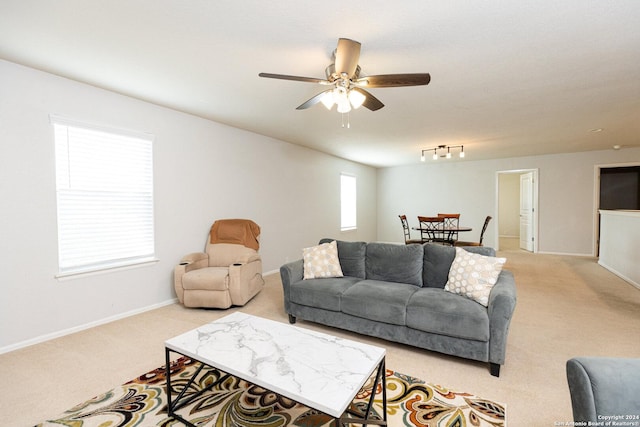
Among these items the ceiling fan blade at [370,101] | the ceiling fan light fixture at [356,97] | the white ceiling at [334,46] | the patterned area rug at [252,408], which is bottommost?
the patterned area rug at [252,408]

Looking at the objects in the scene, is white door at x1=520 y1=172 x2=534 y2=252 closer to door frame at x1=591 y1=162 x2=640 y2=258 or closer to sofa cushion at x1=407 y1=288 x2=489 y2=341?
door frame at x1=591 y1=162 x2=640 y2=258

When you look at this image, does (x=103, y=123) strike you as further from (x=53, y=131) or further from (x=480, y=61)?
(x=480, y=61)

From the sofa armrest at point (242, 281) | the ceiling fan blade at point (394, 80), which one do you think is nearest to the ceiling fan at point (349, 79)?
the ceiling fan blade at point (394, 80)

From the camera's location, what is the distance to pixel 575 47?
2.33 metres

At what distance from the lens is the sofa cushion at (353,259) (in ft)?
10.9

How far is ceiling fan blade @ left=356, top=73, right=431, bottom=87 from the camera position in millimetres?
2002

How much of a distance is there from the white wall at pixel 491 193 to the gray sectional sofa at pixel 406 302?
464 cm

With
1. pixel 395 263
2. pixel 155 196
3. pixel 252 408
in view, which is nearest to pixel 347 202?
pixel 395 263

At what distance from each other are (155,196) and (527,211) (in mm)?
8420

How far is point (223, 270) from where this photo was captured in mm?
3678

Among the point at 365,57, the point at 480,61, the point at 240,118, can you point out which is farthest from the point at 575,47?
the point at 240,118

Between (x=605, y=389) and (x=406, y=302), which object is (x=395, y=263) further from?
(x=605, y=389)

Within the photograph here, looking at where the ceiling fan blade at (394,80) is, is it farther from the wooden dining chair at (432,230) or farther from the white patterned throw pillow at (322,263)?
the wooden dining chair at (432,230)

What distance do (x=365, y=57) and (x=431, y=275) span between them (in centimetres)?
210
